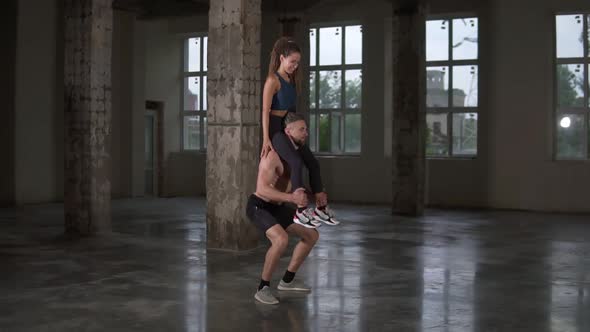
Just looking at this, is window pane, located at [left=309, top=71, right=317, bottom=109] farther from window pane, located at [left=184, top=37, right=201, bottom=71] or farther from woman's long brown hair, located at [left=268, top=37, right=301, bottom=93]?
woman's long brown hair, located at [left=268, top=37, right=301, bottom=93]

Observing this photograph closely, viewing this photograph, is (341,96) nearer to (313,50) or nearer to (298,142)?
(313,50)

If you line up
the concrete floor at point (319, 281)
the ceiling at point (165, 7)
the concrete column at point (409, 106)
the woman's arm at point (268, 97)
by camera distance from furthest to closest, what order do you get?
the ceiling at point (165, 7)
the concrete column at point (409, 106)
the woman's arm at point (268, 97)
the concrete floor at point (319, 281)

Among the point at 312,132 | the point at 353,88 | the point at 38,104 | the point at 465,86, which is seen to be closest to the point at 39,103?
the point at 38,104

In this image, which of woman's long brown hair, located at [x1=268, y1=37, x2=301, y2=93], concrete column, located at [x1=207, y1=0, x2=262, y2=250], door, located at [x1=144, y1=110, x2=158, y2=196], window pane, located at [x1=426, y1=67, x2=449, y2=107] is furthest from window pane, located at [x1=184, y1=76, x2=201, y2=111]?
woman's long brown hair, located at [x1=268, y1=37, x2=301, y2=93]

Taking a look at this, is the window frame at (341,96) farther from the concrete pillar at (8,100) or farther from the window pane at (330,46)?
the concrete pillar at (8,100)

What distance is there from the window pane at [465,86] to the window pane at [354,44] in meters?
2.66

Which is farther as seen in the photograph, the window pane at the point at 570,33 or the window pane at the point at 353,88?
the window pane at the point at 353,88

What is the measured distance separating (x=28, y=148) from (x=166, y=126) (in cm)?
536

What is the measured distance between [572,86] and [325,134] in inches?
259

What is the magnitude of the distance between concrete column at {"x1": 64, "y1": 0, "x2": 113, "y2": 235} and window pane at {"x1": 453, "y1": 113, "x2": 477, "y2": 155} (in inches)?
392

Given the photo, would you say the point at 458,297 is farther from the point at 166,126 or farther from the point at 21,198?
the point at 166,126

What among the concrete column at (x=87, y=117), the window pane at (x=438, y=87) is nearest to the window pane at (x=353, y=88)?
the window pane at (x=438, y=87)

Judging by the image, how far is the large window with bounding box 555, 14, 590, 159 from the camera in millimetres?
16500

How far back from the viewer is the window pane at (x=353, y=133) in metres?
19.0
